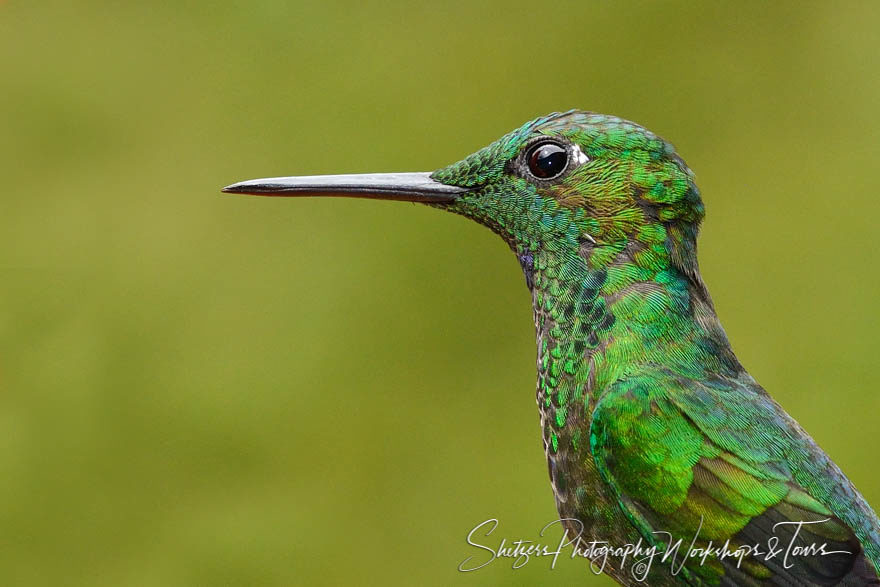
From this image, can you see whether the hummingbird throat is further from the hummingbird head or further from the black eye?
the black eye

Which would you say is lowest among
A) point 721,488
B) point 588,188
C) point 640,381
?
point 721,488

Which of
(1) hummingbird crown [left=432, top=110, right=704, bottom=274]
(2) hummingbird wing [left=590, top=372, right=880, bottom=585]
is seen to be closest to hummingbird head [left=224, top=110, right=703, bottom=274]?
(1) hummingbird crown [left=432, top=110, right=704, bottom=274]

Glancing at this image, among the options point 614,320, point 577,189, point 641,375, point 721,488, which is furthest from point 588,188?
point 721,488

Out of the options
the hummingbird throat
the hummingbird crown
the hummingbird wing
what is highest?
the hummingbird crown

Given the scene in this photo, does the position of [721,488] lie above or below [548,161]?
below

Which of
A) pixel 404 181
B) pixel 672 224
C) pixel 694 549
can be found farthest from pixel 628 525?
pixel 404 181

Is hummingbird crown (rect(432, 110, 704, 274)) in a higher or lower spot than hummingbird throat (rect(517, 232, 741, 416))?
higher

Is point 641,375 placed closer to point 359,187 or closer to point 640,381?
point 640,381

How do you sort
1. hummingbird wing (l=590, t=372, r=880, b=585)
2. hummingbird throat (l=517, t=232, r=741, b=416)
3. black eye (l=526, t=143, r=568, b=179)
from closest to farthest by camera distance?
hummingbird wing (l=590, t=372, r=880, b=585), hummingbird throat (l=517, t=232, r=741, b=416), black eye (l=526, t=143, r=568, b=179)
